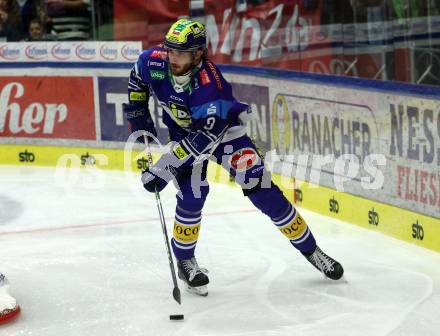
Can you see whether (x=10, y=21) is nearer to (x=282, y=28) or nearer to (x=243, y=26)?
(x=243, y=26)

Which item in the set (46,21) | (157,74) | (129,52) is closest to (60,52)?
(46,21)

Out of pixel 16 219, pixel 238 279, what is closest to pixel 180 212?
pixel 238 279

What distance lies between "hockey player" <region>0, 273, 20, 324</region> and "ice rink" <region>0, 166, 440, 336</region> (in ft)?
0.13

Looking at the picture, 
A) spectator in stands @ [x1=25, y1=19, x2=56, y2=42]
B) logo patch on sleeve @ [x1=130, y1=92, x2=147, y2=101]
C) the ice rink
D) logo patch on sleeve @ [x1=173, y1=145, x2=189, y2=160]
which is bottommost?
the ice rink

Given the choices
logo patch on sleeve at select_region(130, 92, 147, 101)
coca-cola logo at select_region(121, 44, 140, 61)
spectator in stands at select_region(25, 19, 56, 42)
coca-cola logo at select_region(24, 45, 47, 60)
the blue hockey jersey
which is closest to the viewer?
the blue hockey jersey

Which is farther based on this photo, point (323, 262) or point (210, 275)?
point (210, 275)

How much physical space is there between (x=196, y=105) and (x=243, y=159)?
18.7 inches

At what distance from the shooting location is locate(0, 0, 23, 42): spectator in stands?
964 cm

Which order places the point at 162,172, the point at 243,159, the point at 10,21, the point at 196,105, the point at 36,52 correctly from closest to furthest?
the point at 196,105, the point at 162,172, the point at 243,159, the point at 36,52, the point at 10,21

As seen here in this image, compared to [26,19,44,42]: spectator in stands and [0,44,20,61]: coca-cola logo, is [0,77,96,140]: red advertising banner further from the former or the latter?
[26,19,44,42]: spectator in stands

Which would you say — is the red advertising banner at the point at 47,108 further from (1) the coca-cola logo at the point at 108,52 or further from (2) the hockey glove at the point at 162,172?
(2) the hockey glove at the point at 162,172

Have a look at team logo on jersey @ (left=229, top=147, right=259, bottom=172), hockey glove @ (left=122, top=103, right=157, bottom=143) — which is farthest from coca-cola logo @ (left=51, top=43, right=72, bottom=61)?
team logo on jersey @ (left=229, top=147, right=259, bottom=172)

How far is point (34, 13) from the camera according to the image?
387 inches

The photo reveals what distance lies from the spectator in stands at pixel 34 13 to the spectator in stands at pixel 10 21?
55 millimetres
